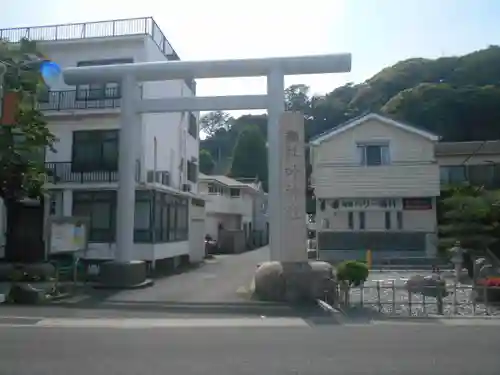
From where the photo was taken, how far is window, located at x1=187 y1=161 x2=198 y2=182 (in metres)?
30.8

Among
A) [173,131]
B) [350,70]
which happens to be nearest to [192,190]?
[173,131]

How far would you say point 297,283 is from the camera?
15.2 meters

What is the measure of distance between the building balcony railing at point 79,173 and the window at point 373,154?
13598 mm

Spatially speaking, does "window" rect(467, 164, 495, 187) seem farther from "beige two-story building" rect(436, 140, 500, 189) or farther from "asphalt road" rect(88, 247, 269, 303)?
"asphalt road" rect(88, 247, 269, 303)

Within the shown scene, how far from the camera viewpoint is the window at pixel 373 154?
3053 centimetres

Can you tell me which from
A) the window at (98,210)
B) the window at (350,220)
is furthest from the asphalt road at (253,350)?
the window at (350,220)

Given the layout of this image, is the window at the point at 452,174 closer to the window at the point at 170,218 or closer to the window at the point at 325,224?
the window at the point at 325,224

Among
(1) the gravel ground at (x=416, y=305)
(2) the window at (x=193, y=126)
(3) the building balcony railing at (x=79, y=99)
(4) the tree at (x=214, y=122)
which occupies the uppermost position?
(4) the tree at (x=214, y=122)

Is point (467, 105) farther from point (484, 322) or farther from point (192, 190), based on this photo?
point (484, 322)

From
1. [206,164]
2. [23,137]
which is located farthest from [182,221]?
[206,164]

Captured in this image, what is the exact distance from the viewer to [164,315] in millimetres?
13461

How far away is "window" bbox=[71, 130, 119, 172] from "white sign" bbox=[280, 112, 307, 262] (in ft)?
31.0

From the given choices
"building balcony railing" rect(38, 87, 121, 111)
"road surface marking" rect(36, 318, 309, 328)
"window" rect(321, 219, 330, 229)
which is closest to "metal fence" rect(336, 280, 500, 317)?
"road surface marking" rect(36, 318, 309, 328)

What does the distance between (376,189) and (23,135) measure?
1884cm
